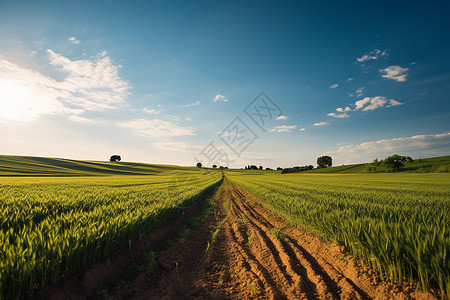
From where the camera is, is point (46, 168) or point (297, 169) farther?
point (297, 169)

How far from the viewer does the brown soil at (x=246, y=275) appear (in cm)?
357

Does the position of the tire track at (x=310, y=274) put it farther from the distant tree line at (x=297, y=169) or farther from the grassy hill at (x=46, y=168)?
the distant tree line at (x=297, y=169)

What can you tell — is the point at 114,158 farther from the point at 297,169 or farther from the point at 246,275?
the point at 246,275

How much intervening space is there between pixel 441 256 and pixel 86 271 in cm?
617

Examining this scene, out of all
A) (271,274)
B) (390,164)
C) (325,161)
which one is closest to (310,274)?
(271,274)

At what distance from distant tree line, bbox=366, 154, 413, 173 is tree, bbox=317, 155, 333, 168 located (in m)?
42.3

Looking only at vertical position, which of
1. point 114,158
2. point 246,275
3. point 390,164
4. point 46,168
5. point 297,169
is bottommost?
point 297,169

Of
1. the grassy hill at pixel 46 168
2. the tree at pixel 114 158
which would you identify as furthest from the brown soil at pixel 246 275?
the tree at pixel 114 158

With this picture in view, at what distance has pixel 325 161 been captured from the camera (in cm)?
12500

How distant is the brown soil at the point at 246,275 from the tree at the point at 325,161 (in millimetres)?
133434

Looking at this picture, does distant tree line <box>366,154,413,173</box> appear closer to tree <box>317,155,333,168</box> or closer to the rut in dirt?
tree <box>317,155,333,168</box>

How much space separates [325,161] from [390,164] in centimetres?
4916

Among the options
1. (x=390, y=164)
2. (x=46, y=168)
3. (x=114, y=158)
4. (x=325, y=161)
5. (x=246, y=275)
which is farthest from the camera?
(x=114, y=158)

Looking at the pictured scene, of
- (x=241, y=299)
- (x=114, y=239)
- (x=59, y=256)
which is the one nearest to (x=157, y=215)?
(x=114, y=239)
